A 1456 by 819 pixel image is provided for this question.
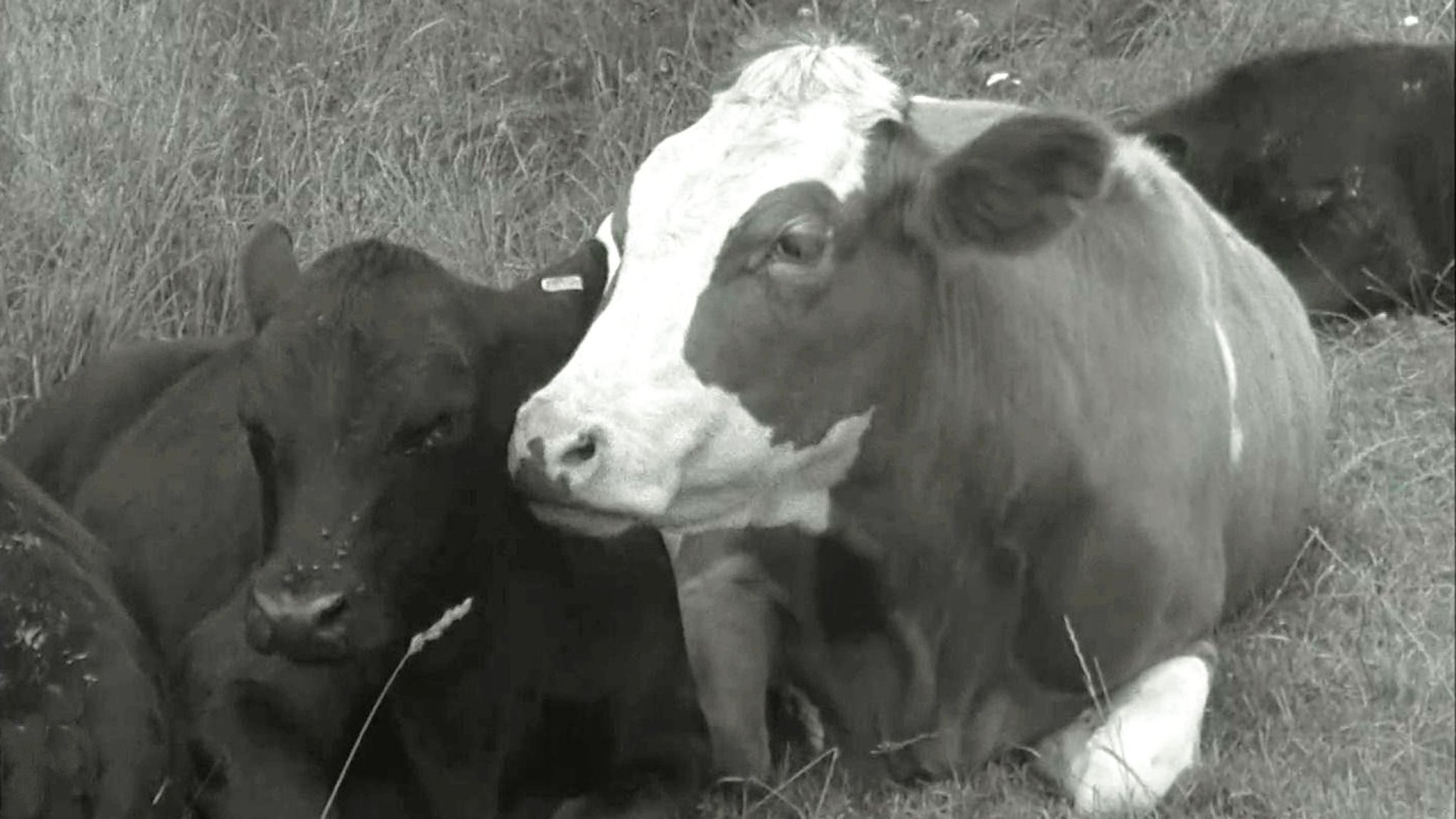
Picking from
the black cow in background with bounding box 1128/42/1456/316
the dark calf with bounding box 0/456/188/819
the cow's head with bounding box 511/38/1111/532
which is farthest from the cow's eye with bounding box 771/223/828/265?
the black cow in background with bounding box 1128/42/1456/316

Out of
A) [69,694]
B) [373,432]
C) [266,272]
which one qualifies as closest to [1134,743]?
[373,432]

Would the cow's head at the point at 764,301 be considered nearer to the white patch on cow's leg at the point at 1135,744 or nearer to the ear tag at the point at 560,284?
the ear tag at the point at 560,284

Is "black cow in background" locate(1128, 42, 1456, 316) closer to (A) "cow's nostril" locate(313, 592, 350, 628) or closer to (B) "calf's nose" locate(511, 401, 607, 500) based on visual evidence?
(B) "calf's nose" locate(511, 401, 607, 500)

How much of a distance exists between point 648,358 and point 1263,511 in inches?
82.6

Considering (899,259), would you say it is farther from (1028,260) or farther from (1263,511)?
(1263,511)

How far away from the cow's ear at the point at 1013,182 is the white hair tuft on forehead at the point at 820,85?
0.20 m

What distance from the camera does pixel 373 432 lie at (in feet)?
15.3

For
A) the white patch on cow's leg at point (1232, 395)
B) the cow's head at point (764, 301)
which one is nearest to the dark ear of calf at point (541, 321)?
the cow's head at point (764, 301)

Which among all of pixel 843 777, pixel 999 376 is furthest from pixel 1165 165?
pixel 843 777

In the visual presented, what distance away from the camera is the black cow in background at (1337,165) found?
877cm

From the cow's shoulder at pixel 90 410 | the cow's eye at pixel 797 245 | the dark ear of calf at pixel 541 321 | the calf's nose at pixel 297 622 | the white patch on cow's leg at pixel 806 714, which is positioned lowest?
the white patch on cow's leg at pixel 806 714

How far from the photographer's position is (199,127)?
740 cm

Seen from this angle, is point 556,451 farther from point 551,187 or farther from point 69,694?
point 551,187

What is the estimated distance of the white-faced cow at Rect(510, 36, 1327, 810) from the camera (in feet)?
15.8
